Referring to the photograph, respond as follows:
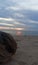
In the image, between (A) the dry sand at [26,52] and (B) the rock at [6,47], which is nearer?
(B) the rock at [6,47]

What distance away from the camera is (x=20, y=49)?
4512 millimetres

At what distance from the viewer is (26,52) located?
4.27 metres

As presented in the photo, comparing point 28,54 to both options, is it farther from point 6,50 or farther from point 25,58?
point 6,50

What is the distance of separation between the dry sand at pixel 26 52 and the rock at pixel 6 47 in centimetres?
13

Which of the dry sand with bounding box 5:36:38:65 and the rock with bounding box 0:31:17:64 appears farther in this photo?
the dry sand with bounding box 5:36:38:65

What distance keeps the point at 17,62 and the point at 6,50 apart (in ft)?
1.03

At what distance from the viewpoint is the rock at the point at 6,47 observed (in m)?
3.45

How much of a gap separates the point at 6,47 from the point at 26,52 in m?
0.82

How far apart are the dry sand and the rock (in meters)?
0.13

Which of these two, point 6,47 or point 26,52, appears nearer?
point 6,47

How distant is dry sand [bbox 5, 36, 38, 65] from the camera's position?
3.66m

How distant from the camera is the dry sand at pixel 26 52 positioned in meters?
3.66

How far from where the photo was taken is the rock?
11.3ft

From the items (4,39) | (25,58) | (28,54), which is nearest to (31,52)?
(28,54)
